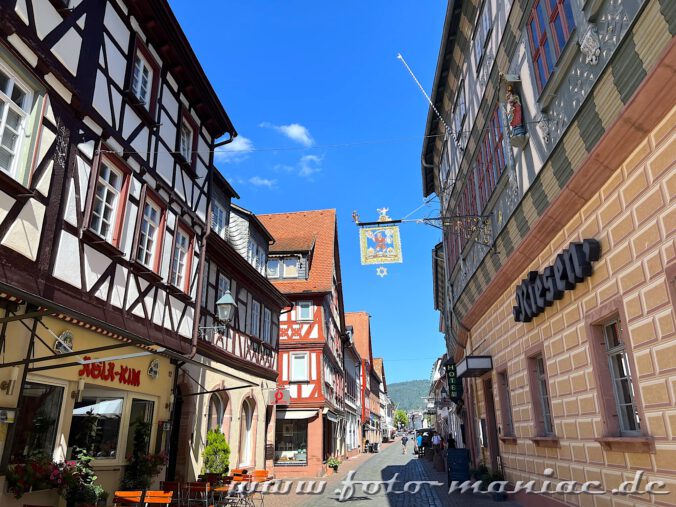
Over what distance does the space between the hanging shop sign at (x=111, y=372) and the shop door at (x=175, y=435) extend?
94.9 inches

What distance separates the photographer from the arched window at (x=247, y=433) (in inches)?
667

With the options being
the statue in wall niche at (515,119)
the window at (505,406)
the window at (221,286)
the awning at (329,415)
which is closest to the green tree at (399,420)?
the awning at (329,415)

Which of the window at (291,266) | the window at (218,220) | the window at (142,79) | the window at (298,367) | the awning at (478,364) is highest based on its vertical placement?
the window at (291,266)

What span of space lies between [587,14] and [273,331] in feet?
53.7

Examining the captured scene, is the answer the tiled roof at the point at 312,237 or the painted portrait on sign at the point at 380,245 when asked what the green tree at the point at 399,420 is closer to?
the tiled roof at the point at 312,237

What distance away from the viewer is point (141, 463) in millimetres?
9969

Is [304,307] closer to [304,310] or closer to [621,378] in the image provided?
[304,310]

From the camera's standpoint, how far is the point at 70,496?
780 cm

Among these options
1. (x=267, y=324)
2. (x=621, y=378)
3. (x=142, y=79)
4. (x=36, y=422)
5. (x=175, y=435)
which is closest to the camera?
(x=621, y=378)

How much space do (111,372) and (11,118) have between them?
464 cm

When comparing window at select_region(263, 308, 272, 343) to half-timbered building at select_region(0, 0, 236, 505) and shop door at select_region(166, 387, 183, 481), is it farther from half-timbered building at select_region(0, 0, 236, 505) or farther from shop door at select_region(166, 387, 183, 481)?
half-timbered building at select_region(0, 0, 236, 505)

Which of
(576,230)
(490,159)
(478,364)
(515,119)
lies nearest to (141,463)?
(478,364)

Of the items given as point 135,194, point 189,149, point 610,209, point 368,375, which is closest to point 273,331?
point 189,149

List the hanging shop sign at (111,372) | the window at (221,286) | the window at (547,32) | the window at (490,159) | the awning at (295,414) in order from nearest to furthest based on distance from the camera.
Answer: the window at (547,32) → the hanging shop sign at (111,372) → the window at (490,159) → the window at (221,286) → the awning at (295,414)
